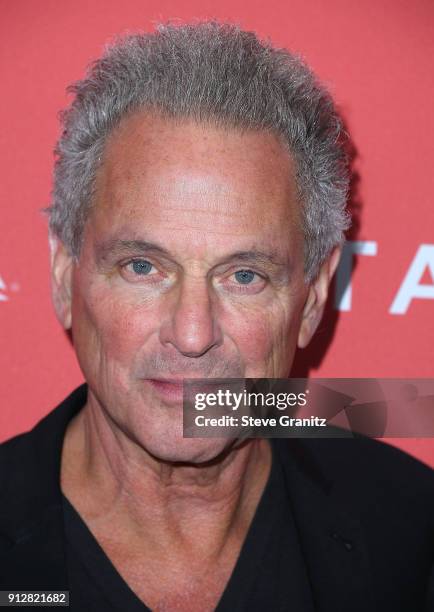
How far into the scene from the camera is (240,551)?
6.27ft

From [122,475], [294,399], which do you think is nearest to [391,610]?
[294,399]

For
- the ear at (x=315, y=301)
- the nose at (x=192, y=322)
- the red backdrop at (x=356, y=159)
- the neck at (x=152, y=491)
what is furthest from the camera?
the red backdrop at (x=356, y=159)

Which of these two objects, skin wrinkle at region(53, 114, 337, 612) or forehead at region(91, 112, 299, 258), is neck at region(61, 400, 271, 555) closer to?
skin wrinkle at region(53, 114, 337, 612)

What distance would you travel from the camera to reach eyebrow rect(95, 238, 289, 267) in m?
1.66

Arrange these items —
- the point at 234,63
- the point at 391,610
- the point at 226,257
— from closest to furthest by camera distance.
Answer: the point at 226,257 → the point at 234,63 → the point at 391,610

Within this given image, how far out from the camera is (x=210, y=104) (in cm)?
172

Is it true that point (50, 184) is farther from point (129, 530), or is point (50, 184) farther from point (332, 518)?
point (332, 518)

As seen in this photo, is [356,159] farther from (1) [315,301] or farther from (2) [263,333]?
(2) [263,333]

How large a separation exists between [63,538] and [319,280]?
86 centimetres

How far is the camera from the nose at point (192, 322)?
5.27 ft

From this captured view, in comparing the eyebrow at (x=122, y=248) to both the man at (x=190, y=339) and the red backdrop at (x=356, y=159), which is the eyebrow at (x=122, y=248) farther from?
the red backdrop at (x=356, y=159)

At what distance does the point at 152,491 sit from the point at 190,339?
1.64 feet

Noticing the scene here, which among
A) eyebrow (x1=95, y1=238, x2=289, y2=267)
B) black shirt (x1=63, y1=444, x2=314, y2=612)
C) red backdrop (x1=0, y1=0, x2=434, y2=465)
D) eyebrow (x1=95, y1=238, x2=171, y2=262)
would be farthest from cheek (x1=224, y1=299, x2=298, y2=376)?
red backdrop (x1=0, y1=0, x2=434, y2=465)

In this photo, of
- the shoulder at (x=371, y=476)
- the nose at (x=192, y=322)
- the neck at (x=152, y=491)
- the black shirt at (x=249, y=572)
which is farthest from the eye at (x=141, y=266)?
the shoulder at (x=371, y=476)
